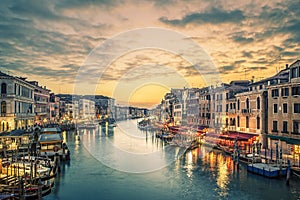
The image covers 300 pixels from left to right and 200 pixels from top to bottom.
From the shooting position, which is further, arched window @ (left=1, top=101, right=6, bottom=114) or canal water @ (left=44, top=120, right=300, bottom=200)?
arched window @ (left=1, top=101, right=6, bottom=114)

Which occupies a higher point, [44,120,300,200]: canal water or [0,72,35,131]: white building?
[0,72,35,131]: white building

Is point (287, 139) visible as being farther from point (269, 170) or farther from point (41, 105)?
point (41, 105)

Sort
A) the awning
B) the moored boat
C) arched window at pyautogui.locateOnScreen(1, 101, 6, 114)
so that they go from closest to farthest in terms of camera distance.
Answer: the moored boat
the awning
arched window at pyautogui.locateOnScreen(1, 101, 6, 114)

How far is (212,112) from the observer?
46.5m

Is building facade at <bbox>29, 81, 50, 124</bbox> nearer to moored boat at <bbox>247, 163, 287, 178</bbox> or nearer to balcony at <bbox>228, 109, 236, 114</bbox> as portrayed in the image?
balcony at <bbox>228, 109, 236, 114</bbox>

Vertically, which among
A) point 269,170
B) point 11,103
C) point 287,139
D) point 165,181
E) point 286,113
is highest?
point 11,103

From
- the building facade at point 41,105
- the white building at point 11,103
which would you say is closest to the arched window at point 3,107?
the white building at point 11,103

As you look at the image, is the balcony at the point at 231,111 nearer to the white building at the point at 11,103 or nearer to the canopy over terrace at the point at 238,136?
the canopy over terrace at the point at 238,136

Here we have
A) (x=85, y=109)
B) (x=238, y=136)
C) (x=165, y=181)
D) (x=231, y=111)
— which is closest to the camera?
(x=165, y=181)

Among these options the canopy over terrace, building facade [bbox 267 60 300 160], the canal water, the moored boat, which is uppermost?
building facade [bbox 267 60 300 160]

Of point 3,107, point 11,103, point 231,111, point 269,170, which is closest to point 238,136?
point 231,111

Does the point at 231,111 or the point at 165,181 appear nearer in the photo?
the point at 165,181

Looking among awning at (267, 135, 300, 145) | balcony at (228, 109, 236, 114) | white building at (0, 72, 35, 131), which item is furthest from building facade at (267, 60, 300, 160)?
white building at (0, 72, 35, 131)

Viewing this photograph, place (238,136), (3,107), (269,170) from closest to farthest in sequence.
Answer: (269,170) < (238,136) < (3,107)
